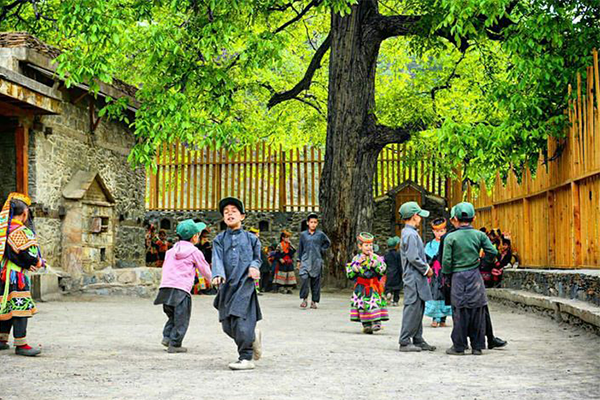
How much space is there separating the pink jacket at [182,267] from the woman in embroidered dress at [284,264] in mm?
11472

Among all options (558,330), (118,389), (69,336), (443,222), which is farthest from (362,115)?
(118,389)

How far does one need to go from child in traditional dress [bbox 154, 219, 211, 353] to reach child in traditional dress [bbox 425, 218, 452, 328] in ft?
12.8

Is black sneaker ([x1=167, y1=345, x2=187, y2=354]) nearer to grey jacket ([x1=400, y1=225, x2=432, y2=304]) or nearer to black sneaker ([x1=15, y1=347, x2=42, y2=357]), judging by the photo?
black sneaker ([x1=15, y1=347, x2=42, y2=357])

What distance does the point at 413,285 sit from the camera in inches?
352

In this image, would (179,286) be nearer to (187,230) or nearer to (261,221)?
(187,230)

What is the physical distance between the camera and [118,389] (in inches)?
238

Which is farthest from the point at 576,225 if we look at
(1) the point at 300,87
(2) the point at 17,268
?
(1) the point at 300,87

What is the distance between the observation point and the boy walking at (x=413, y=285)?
875 centimetres

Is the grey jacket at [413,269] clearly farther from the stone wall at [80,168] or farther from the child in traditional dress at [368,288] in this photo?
the stone wall at [80,168]

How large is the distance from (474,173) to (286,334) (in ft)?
19.2

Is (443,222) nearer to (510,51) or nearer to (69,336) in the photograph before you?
(510,51)

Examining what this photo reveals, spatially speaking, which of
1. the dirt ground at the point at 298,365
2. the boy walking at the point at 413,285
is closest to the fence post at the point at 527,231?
the dirt ground at the point at 298,365

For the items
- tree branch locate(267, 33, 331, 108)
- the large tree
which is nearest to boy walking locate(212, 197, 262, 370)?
the large tree

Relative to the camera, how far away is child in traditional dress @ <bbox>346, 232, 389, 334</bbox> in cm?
1066
